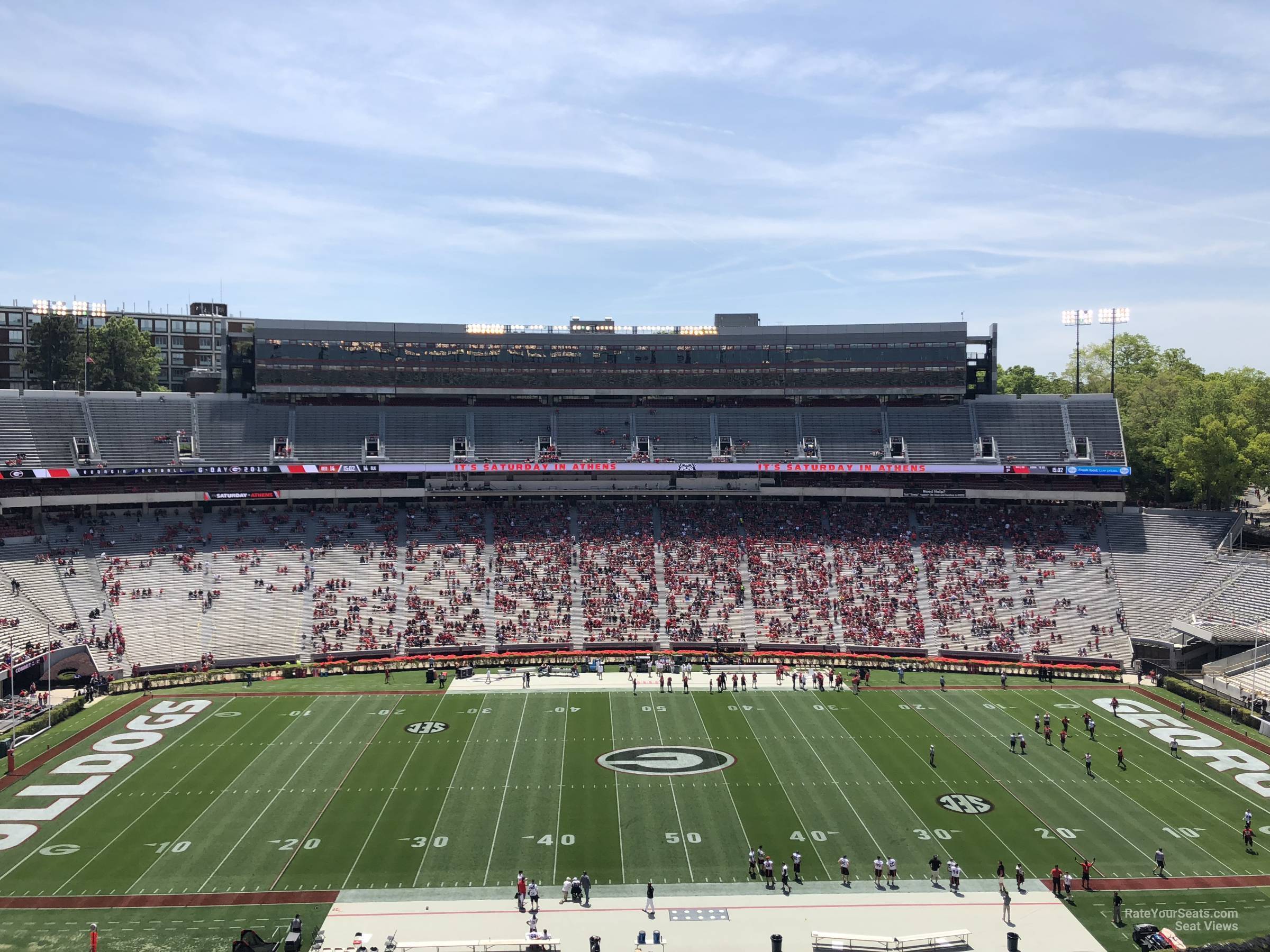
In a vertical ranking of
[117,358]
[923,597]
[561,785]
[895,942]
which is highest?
[117,358]

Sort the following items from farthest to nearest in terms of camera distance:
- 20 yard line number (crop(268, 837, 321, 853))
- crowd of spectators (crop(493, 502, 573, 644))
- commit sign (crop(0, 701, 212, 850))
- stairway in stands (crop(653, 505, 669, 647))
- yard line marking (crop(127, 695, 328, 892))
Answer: stairway in stands (crop(653, 505, 669, 647))
crowd of spectators (crop(493, 502, 573, 644))
commit sign (crop(0, 701, 212, 850))
20 yard line number (crop(268, 837, 321, 853))
yard line marking (crop(127, 695, 328, 892))

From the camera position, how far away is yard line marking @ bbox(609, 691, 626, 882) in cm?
3002

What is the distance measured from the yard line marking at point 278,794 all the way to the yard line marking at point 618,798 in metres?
10.6

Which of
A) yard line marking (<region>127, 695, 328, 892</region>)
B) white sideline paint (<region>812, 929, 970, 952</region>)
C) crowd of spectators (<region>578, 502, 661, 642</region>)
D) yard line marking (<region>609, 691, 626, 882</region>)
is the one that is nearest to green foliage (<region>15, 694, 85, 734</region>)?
yard line marking (<region>127, 695, 328, 892</region>)

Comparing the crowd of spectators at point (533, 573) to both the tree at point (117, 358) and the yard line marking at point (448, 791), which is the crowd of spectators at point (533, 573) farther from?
the tree at point (117, 358)

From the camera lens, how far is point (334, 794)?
34.8m

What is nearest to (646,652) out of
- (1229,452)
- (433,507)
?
(433,507)

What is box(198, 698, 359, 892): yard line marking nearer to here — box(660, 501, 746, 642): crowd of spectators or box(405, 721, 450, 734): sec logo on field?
box(405, 721, 450, 734): sec logo on field

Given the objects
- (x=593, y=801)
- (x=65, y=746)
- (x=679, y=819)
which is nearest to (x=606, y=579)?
(x=593, y=801)

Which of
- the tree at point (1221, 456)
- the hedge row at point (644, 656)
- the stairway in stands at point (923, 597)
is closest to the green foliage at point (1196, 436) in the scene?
the tree at point (1221, 456)

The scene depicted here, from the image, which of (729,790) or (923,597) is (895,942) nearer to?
(729,790)

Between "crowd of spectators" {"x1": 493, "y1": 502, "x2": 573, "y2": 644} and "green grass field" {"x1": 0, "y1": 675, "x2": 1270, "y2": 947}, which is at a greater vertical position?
"crowd of spectators" {"x1": 493, "y1": 502, "x2": 573, "y2": 644}
